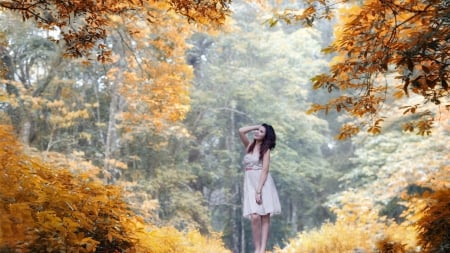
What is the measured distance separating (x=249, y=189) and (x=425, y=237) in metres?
1.80

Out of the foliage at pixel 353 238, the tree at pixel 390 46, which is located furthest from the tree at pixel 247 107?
the tree at pixel 390 46

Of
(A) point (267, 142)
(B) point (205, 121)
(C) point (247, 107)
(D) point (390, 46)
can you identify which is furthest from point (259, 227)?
(C) point (247, 107)

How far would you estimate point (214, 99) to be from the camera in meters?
16.4

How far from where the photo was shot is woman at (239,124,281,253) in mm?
4895

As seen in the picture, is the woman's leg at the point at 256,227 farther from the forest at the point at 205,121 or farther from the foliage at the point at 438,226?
the foliage at the point at 438,226

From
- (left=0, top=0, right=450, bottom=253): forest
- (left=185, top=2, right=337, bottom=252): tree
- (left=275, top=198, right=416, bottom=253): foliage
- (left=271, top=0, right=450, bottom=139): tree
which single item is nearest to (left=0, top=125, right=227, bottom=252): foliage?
(left=0, top=0, right=450, bottom=253): forest

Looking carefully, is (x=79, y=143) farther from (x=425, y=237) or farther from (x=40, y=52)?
(x=425, y=237)

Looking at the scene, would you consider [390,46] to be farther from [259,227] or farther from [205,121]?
[205,121]

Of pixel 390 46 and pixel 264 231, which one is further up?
pixel 390 46

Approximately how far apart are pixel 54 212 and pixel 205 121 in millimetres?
14064

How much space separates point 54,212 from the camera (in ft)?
9.82

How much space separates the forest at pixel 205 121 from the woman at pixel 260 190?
2.72 ft

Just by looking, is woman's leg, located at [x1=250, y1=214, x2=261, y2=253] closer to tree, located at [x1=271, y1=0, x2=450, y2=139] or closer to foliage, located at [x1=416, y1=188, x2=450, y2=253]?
tree, located at [x1=271, y1=0, x2=450, y2=139]

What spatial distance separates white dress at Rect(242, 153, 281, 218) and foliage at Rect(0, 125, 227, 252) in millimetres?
1200
